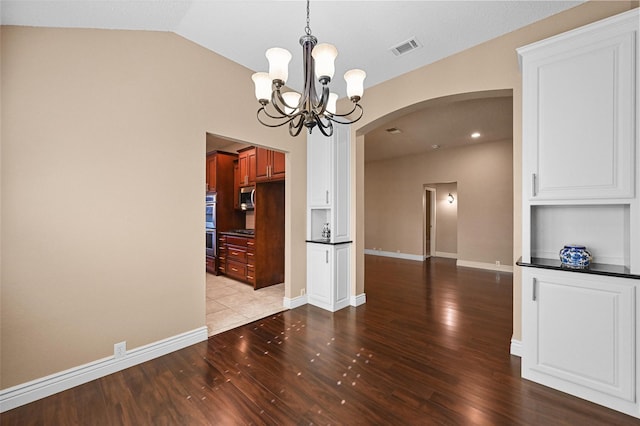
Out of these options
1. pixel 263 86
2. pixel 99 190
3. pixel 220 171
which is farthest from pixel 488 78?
pixel 220 171

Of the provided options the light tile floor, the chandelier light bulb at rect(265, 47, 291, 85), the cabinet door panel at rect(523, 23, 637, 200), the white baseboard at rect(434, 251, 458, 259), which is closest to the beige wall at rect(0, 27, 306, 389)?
the light tile floor

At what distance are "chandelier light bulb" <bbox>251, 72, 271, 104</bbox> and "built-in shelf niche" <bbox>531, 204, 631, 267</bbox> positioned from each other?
240 cm

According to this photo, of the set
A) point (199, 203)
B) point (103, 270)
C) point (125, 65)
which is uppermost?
point (125, 65)

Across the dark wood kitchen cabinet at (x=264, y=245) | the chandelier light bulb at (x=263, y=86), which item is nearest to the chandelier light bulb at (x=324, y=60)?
the chandelier light bulb at (x=263, y=86)

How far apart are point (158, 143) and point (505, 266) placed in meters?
7.21

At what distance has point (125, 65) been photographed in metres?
2.35

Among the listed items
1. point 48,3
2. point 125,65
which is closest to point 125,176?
point 125,65

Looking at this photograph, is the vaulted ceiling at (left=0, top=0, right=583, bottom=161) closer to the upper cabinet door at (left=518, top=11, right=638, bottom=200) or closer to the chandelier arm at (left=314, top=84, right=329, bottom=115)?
the upper cabinet door at (left=518, top=11, right=638, bottom=200)

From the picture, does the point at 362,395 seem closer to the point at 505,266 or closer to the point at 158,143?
the point at 158,143

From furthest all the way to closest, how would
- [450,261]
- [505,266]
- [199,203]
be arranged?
[450,261]
[505,266]
[199,203]

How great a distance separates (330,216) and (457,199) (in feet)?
15.9

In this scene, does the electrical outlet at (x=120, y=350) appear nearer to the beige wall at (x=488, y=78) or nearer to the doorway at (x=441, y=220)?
the beige wall at (x=488, y=78)

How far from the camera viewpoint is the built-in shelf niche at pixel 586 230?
6.68ft

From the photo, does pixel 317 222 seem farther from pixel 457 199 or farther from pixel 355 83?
pixel 457 199
